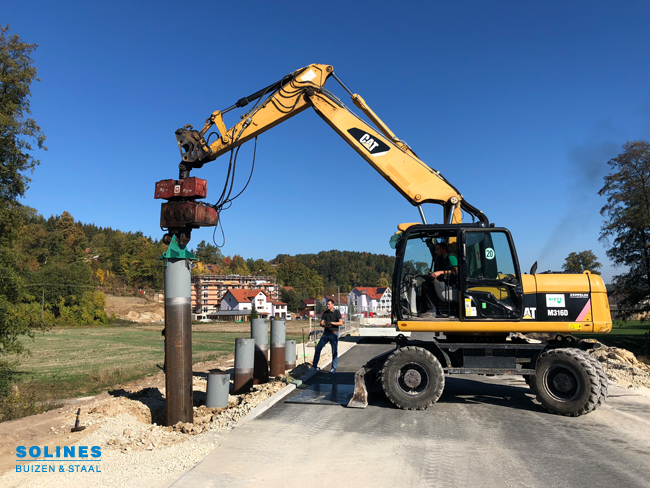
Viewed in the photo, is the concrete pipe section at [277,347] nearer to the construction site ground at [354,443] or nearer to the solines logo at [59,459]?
the construction site ground at [354,443]

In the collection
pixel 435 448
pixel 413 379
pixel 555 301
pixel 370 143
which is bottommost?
pixel 435 448

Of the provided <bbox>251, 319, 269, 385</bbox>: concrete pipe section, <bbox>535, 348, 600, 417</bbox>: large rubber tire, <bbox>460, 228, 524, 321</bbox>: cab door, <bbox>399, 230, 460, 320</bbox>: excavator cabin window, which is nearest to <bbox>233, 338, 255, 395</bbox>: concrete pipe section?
<bbox>251, 319, 269, 385</bbox>: concrete pipe section

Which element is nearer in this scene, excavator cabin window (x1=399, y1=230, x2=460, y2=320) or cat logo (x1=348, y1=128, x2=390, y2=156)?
excavator cabin window (x1=399, y1=230, x2=460, y2=320)

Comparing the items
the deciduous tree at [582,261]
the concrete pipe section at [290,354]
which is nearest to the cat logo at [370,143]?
the concrete pipe section at [290,354]

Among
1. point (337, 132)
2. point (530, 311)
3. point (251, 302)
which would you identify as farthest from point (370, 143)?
point (251, 302)

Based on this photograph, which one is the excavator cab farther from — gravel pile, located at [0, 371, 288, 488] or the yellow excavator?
gravel pile, located at [0, 371, 288, 488]

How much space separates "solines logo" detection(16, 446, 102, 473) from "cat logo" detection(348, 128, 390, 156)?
6831mm

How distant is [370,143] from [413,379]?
4.64 m

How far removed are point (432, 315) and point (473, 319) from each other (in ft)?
2.28

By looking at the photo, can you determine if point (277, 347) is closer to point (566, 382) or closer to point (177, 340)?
point (177, 340)

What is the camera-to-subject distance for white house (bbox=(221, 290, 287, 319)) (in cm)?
9944

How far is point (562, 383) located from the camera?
24.7 ft

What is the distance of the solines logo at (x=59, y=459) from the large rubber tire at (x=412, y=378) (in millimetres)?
4554

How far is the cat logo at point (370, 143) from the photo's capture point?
29.3ft
